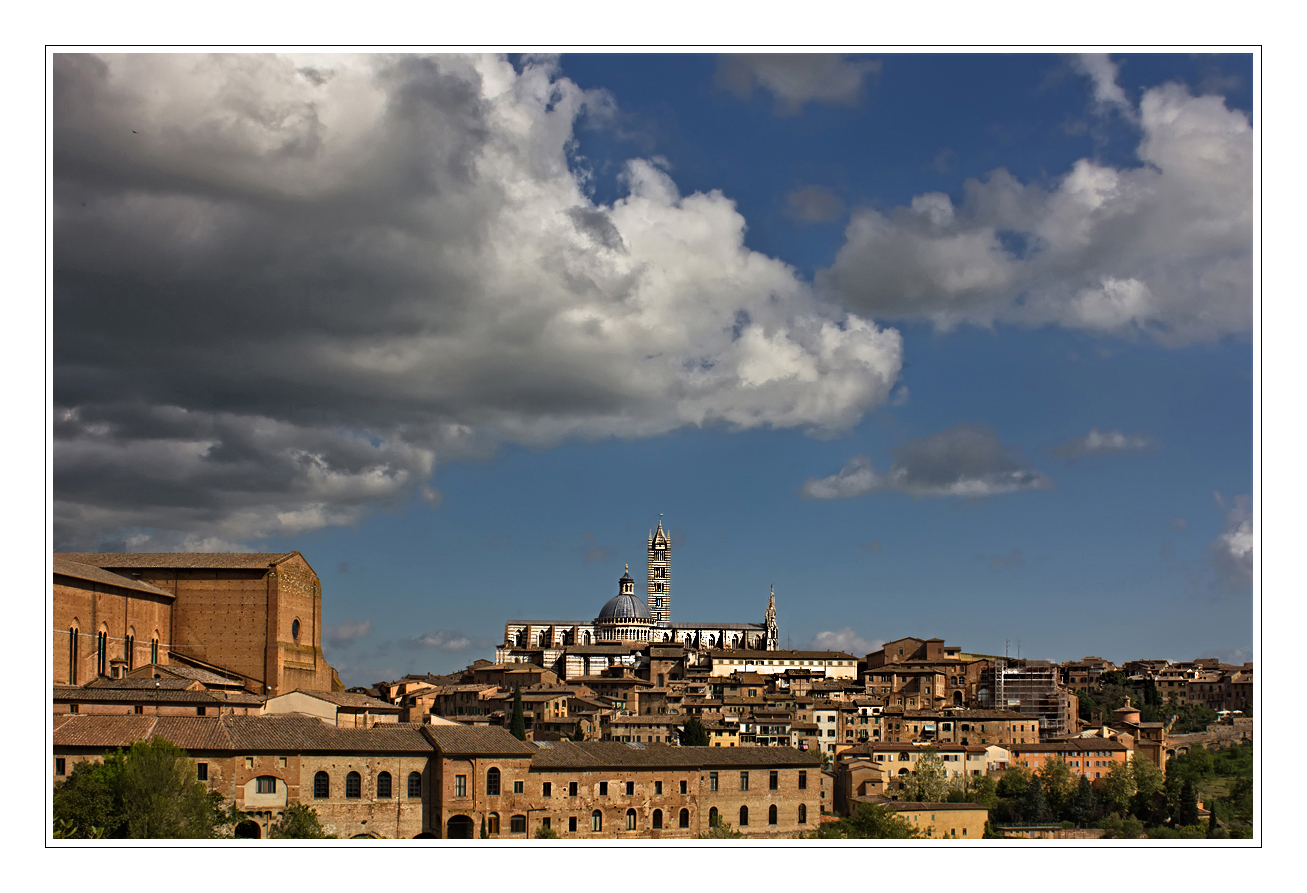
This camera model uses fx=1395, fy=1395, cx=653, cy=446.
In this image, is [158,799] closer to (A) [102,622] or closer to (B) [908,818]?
(A) [102,622]

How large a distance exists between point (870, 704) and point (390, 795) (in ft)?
121

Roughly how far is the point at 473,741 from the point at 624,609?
6840cm

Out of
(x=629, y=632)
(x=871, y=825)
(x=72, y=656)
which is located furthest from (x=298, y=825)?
(x=629, y=632)

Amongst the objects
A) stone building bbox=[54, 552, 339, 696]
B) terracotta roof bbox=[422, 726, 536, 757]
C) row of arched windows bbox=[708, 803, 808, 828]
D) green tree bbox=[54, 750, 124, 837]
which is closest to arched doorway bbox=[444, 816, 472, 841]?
terracotta roof bbox=[422, 726, 536, 757]

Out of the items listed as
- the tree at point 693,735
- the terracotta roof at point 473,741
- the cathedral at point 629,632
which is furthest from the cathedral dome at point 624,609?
the terracotta roof at point 473,741

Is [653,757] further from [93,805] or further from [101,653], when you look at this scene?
[101,653]

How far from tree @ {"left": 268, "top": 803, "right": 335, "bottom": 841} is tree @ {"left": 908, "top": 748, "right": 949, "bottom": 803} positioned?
2413cm

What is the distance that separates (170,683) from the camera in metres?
36.3

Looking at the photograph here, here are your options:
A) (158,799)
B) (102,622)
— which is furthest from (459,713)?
(158,799)

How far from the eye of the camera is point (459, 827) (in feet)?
102

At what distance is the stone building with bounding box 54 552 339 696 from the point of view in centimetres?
Answer: 4162

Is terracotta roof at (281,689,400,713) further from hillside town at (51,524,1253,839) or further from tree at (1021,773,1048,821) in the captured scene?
tree at (1021,773,1048,821)

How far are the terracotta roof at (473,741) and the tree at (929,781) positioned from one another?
19.2 meters

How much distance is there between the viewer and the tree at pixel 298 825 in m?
28.3
